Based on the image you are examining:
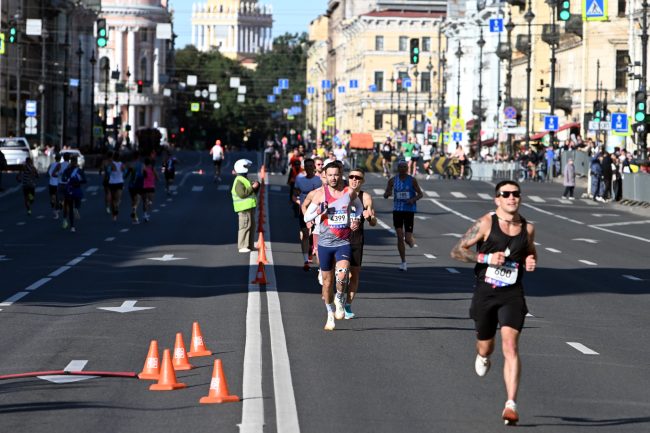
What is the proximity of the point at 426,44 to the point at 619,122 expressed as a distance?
102639mm

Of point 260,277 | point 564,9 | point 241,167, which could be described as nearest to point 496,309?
point 260,277

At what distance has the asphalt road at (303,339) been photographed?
36.5 ft

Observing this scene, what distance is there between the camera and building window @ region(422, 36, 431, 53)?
524ft

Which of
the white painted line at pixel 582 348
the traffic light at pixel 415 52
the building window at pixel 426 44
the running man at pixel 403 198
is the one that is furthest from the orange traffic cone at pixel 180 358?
the building window at pixel 426 44

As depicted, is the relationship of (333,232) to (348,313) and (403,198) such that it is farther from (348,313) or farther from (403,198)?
(403,198)

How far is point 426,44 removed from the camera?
160 metres

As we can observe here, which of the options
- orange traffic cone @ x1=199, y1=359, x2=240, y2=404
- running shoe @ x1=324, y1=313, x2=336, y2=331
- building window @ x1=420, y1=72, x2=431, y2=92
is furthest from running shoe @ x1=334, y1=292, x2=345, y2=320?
building window @ x1=420, y1=72, x2=431, y2=92

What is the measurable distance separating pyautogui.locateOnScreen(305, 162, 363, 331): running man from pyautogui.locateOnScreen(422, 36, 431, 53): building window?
473 ft

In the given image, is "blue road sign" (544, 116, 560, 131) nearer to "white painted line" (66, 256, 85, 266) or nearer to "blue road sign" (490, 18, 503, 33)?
"blue road sign" (490, 18, 503, 33)

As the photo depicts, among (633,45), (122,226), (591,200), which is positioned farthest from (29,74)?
(122,226)

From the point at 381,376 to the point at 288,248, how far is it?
18566 millimetres

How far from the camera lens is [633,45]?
74.1m

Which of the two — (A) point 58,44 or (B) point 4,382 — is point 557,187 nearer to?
(B) point 4,382

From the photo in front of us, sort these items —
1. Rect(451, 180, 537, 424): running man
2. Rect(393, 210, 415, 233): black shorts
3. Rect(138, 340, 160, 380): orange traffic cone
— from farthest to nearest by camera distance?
1. Rect(393, 210, 415, 233): black shorts
2. Rect(138, 340, 160, 380): orange traffic cone
3. Rect(451, 180, 537, 424): running man
